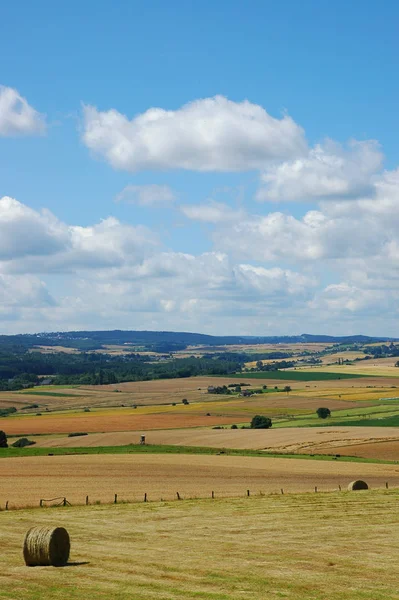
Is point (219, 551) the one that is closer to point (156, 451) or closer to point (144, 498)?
point (144, 498)

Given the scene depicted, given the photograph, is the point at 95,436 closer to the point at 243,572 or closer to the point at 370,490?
the point at 370,490

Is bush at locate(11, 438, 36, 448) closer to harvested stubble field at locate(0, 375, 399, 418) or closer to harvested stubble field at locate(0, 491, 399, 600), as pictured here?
harvested stubble field at locate(0, 491, 399, 600)

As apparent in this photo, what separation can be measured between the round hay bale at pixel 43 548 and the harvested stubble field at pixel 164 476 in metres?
12.8

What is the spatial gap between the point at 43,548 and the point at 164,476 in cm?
2717

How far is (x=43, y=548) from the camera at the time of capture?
79.6 ft

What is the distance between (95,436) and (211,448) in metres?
18.9

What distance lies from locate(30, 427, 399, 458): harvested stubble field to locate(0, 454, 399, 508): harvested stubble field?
10658mm

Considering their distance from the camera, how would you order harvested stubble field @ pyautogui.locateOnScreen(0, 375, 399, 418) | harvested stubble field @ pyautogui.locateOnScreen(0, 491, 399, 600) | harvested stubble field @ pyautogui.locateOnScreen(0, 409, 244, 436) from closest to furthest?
1. harvested stubble field @ pyautogui.locateOnScreen(0, 491, 399, 600)
2. harvested stubble field @ pyautogui.locateOnScreen(0, 409, 244, 436)
3. harvested stubble field @ pyautogui.locateOnScreen(0, 375, 399, 418)

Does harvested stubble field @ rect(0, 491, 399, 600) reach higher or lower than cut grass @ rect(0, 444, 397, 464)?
higher

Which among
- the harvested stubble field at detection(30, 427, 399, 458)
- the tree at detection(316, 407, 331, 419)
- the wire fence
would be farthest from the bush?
the wire fence

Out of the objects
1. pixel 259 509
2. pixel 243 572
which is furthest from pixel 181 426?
pixel 243 572

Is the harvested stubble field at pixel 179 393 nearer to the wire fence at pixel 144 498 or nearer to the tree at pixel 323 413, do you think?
the tree at pixel 323 413

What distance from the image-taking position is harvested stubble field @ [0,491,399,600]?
21375mm

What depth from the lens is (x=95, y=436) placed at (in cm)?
8906
